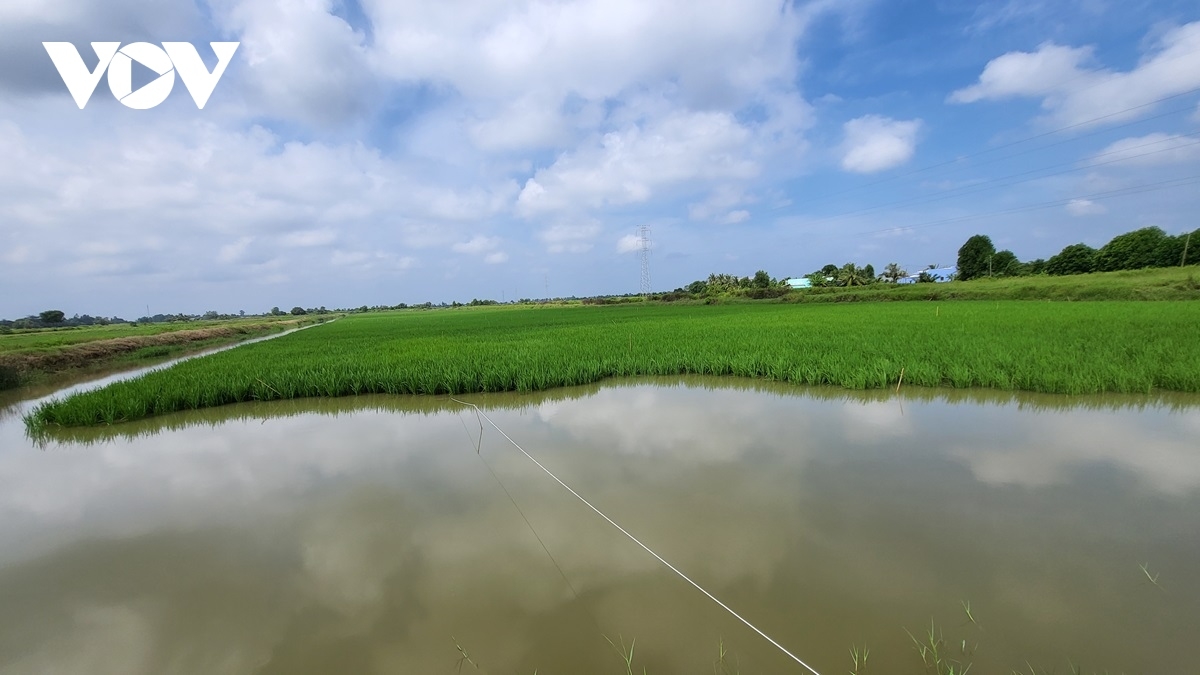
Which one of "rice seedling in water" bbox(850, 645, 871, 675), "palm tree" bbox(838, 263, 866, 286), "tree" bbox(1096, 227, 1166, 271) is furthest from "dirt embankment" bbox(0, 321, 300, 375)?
"tree" bbox(1096, 227, 1166, 271)

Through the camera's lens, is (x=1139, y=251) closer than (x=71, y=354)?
No

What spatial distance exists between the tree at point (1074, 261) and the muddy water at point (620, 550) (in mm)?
48340

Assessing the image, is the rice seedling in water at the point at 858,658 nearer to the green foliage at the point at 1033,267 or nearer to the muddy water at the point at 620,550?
the muddy water at the point at 620,550

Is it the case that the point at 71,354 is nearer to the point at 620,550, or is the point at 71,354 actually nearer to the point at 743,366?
the point at 743,366

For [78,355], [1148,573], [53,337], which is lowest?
[1148,573]

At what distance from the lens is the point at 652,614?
2.06 m

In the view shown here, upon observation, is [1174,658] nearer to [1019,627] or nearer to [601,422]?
[1019,627]

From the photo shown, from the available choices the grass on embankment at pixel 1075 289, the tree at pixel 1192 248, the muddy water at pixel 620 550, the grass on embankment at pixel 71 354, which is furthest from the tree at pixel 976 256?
the grass on embankment at pixel 71 354

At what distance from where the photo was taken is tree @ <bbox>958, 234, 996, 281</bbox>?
155 ft

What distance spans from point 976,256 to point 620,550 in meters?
61.2

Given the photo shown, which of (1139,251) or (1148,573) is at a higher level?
(1139,251)

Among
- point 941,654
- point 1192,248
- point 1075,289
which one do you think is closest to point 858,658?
point 941,654

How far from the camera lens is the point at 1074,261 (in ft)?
128

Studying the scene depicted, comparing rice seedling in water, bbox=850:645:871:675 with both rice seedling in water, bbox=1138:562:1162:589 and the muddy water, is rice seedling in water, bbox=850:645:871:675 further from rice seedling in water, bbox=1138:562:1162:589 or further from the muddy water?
rice seedling in water, bbox=1138:562:1162:589
